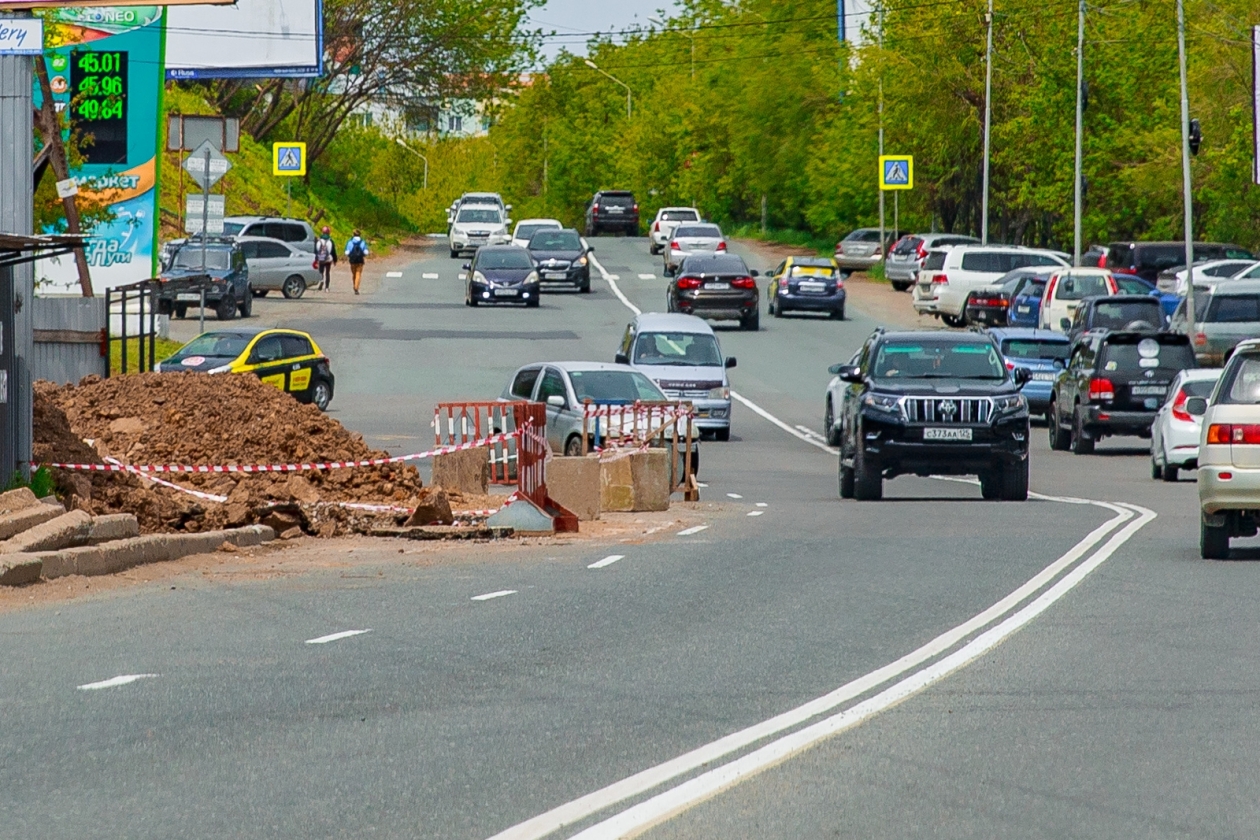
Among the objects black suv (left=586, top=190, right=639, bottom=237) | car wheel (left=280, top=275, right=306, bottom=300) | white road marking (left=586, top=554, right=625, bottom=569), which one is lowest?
white road marking (left=586, top=554, right=625, bottom=569)

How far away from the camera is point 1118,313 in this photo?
124ft

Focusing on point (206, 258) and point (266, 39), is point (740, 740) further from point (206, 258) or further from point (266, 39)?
point (266, 39)

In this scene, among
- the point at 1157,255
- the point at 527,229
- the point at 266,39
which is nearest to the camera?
the point at 1157,255

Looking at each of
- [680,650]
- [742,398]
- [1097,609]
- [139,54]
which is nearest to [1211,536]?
[1097,609]

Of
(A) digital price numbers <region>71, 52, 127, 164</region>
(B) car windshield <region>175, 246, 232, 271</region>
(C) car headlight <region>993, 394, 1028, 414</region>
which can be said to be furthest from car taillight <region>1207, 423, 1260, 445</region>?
(B) car windshield <region>175, 246, 232, 271</region>

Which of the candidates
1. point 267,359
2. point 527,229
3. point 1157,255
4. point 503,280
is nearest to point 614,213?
point 527,229

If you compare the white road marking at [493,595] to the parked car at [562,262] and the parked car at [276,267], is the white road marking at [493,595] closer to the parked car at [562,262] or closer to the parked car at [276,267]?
the parked car at [276,267]

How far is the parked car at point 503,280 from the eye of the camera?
57.1 metres

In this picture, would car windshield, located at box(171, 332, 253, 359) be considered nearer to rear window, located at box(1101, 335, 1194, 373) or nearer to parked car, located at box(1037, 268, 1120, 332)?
rear window, located at box(1101, 335, 1194, 373)

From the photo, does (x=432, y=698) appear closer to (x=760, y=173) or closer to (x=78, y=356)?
(x=78, y=356)

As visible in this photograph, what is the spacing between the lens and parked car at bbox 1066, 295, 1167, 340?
123ft

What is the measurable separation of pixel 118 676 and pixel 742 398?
3128 cm

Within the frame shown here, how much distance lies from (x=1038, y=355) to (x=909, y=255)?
27.6 metres

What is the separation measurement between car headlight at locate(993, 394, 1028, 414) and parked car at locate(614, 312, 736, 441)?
10002 mm
